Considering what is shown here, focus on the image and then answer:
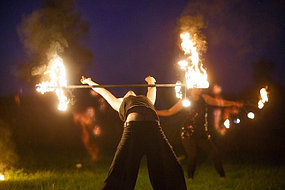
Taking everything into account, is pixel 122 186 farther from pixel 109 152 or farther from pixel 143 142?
pixel 109 152

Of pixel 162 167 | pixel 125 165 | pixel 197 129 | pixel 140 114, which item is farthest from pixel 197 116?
pixel 125 165

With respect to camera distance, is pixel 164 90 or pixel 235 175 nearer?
pixel 235 175

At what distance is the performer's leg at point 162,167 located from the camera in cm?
445

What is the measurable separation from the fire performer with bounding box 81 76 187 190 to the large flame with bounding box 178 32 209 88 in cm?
131

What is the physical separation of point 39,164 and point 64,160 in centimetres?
107

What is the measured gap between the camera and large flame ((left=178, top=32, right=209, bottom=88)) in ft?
19.5

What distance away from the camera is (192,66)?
6336mm

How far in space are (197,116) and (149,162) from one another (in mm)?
3455

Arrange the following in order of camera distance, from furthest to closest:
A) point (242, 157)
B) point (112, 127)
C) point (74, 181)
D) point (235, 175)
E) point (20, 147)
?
point (112, 127) → point (20, 147) → point (242, 157) → point (235, 175) → point (74, 181)

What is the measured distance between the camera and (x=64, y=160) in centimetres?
1171

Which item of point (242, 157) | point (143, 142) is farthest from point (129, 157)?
point (242, 157)

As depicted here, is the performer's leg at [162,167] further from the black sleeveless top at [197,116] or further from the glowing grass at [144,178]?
the black sleeveless top at [197,116]

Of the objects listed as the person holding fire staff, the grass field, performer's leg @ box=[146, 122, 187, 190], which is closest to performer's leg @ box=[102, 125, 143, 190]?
performer's leg @ box=[146, 122, 187, 190]

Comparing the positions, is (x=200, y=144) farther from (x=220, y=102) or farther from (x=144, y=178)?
(x=144, y=178)
